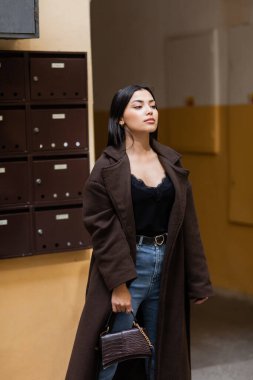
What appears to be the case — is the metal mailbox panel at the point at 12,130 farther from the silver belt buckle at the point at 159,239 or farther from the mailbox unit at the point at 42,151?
the silver belt buckle at the point at 159,239

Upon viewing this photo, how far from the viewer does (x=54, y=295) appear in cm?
391

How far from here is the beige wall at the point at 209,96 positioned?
235 inches

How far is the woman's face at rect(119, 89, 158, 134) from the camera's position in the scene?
3273 millimetres

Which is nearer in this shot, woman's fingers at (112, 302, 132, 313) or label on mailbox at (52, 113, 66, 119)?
woman's fingers at (112, 302, 132, 313)

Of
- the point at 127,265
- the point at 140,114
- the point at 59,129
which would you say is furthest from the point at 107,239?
the point at 59,129

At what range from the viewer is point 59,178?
382 cm

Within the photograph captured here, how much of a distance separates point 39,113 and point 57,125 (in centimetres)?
12

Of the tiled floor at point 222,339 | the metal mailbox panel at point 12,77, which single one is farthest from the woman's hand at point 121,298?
the tiled floor at point 222,339

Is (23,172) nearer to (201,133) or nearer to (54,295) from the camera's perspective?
(54,295)

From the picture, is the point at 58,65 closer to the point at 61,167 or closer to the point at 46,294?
the point at 61,167

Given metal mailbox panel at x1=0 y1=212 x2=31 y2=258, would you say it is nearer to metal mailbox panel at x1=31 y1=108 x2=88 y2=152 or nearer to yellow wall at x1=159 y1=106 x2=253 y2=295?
metal mailbox panel at x1=31 y1=108 x2=88 y2=152

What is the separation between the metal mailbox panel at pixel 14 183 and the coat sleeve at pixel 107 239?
63 centimetres

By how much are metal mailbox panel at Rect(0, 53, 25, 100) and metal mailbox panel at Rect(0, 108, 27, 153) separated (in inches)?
3.2

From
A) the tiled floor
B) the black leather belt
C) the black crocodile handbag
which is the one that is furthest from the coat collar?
the tiled floor
